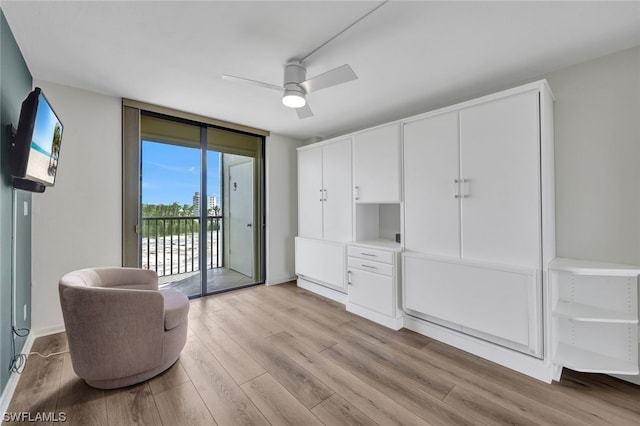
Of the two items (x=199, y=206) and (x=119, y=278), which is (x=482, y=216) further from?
(x=199, y=206)

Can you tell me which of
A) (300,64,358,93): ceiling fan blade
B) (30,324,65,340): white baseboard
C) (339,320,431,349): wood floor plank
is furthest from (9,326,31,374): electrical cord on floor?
(300,64,358,93): ceiling fan blade

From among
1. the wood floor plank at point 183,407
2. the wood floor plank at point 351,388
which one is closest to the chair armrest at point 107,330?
the wood floor plank at point 183,407

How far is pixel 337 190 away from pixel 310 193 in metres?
0.58

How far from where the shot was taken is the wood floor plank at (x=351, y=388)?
1620 mm

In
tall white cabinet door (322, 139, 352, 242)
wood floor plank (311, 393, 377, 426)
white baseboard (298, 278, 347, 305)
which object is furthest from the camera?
white baseboard (298, 278, 347, 305)

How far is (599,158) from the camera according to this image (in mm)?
2086

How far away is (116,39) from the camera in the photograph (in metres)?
1.88

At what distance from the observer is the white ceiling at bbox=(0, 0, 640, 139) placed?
1.61 m

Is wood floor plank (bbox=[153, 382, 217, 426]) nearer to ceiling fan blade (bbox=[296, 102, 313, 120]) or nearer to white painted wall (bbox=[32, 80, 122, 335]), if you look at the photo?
white painted wall (bbox=[32, 80, 122, 335])

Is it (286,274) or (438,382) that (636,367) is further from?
(286,274)

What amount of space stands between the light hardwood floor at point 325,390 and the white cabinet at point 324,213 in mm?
1195

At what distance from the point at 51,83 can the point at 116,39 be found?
4.34 feet

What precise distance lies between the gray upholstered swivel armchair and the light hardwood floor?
0.44 ft

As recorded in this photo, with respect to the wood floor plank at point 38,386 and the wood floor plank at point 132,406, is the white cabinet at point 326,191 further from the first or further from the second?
the wood floor plank at point 38,386
